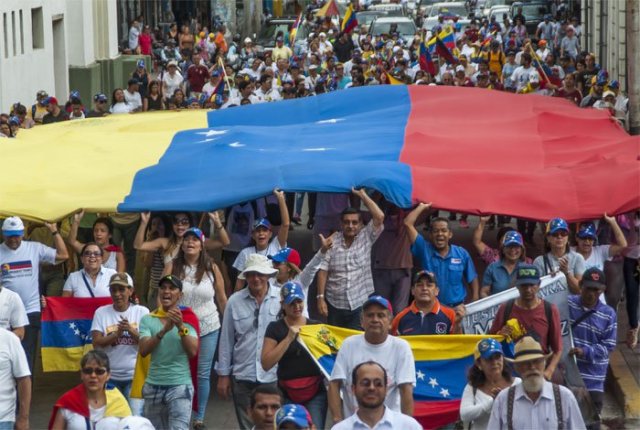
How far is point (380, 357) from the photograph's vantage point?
10.1m

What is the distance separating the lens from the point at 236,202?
48.3 ft

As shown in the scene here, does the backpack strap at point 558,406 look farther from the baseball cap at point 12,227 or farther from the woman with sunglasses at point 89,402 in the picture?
the baseball cap at point 12,227

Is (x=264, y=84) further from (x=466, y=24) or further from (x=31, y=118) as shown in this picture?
(x=466, y=24)

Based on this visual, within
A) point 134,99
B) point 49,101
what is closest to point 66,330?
point 49,101

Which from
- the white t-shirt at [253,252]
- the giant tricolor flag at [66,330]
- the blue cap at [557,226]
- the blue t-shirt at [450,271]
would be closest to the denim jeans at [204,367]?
the white t-shirt at [253,252]

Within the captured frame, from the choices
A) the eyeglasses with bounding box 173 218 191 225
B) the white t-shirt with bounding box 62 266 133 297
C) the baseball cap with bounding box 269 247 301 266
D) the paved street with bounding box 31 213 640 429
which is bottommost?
the paved street with bounding box 31 213 640 429

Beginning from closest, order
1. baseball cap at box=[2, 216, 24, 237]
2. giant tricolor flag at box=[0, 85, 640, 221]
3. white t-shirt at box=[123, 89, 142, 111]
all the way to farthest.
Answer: baseball cap at box=[2, 216, 24, 237], giant tricolor flag at box=[0, 85, 640, 221], white t-shirt at box=[123, 89, 142, 111]

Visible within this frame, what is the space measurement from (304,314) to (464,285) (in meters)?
2.54

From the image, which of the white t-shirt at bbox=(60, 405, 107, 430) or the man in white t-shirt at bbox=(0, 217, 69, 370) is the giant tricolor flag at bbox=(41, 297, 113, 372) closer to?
the man in white t-shirt at bbox=(0, 217, 69, 370)

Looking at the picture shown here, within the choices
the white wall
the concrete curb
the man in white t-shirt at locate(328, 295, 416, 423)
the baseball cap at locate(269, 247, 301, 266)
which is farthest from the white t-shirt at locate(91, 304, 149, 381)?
the white wall

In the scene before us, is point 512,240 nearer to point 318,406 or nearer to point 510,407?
point 318,406

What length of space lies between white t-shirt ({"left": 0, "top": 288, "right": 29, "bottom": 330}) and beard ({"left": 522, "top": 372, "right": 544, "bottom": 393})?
4.02 meters

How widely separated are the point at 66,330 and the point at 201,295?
1.79 m

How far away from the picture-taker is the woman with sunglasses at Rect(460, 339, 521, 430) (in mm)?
9945
